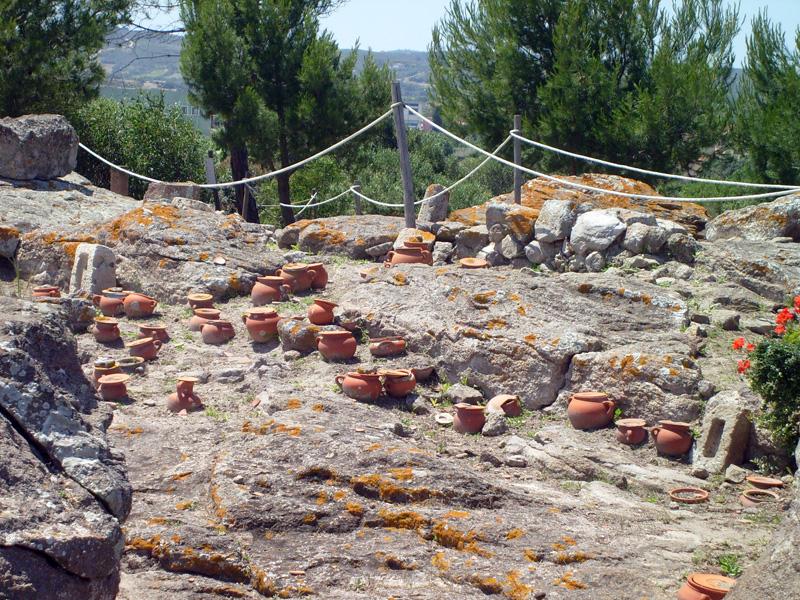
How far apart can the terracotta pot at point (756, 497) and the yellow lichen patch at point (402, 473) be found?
1991 mm

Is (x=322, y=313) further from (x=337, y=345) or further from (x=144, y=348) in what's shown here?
(x=144, y=348)

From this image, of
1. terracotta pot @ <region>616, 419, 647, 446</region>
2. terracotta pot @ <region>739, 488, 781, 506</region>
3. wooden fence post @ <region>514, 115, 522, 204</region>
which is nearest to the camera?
terracotta pot @ <region>739, 488, 781, 506</region>

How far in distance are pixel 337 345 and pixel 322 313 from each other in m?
0.52

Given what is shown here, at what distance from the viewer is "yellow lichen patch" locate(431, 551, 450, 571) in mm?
4059

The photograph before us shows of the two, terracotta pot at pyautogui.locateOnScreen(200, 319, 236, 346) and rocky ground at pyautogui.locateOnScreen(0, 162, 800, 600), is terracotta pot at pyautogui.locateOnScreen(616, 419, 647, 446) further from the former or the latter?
terracotta pot at pyautogui.locateOnScreen(200, 319, 236, 346)

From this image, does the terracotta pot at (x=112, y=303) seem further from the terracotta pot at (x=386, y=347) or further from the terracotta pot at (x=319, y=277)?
the terracotta pot at (x=386, y=347)

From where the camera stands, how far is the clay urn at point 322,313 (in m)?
7.43

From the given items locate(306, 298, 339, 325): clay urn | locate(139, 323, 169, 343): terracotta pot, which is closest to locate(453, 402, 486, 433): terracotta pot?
locate(306, 298, 339, 325): clay urn

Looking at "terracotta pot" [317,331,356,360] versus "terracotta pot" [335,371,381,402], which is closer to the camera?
"terracotta pot" [335,371,381,402]

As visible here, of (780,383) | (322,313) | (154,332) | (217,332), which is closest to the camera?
(780,383)

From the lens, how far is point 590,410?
20.6ft

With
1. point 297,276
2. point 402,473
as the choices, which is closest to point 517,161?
point 297,276

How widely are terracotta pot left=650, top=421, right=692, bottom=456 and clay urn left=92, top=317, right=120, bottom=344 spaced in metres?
4.31

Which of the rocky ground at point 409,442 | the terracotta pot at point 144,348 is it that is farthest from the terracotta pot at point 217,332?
the terracotta pot at point 144,348
